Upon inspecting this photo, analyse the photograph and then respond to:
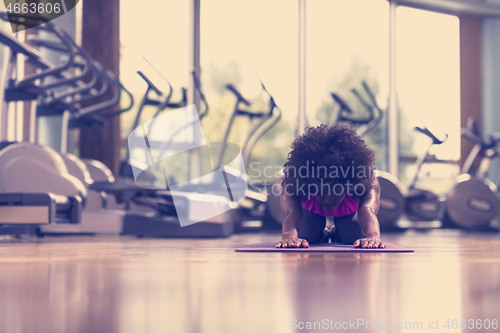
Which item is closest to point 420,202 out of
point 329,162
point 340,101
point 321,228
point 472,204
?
point 472,204

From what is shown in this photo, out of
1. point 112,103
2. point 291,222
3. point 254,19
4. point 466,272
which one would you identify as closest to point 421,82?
point 254,19

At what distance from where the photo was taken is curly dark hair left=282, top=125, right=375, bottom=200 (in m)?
2.08

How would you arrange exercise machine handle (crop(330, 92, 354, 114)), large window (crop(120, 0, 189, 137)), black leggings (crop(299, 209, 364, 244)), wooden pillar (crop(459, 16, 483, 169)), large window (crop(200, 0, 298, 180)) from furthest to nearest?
wooden pillar (crop(459, 16, 483, 169)) → large window (crop(200, 0, 298, 180)) → large window (crop(120, 0, 189, 137)) → exercise machine handle (crop(330, 92, 354, 114)) → black leggings (crop(299, 209, 364, 244))

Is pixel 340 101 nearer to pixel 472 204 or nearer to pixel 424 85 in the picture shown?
pixel 472 204

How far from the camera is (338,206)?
2.25 m

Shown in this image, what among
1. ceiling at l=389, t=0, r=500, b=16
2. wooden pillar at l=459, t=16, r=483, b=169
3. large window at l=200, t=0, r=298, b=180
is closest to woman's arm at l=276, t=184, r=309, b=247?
large window at l=200, t=0, r=298, b=180

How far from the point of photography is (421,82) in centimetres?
677

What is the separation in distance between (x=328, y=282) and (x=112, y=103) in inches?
123

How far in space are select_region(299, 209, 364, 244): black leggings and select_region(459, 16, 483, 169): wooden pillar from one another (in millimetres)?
5248

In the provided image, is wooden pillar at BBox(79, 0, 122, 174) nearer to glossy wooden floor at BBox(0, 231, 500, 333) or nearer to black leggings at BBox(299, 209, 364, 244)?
black leggings at BBox(299, 209, 364, 244)

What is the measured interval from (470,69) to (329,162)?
5.86 meters

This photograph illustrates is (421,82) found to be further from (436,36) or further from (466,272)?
(466,272)

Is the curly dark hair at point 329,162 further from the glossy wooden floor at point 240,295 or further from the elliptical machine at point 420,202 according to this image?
the elliptical machine at point 420,202

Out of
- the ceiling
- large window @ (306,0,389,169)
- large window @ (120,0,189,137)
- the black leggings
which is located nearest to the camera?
the black leggings
